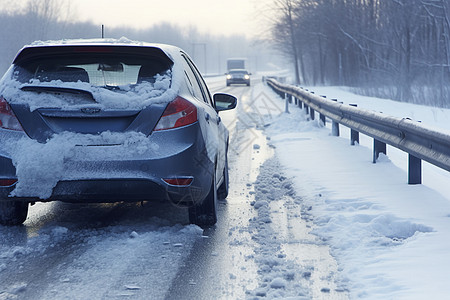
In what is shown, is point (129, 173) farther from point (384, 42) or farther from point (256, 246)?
point (384, 42)

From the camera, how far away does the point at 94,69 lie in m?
5.41

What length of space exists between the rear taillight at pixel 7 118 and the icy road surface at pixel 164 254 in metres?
0.96

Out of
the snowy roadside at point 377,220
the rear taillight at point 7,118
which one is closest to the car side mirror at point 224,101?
the snowy roadside at point 377,220

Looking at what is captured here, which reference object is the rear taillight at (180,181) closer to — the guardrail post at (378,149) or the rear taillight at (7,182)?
the rear taillight at (7,182)

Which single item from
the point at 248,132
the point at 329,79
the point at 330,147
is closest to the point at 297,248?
the point at 330,147

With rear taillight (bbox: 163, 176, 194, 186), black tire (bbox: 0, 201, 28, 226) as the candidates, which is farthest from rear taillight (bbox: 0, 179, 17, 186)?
rear taillight (bbox: 163, 176, 194, 186)

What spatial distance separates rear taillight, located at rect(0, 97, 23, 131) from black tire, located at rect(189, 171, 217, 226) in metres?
1.72

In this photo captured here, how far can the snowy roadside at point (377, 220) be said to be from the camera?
418 centimetres

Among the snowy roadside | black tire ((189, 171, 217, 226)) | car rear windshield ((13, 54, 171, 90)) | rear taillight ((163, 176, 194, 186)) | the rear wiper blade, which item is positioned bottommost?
the snowy roadside

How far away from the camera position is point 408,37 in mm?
37625

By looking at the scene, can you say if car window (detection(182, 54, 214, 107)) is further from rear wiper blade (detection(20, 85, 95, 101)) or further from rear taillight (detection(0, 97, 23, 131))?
rear taillight (detection(0, 97, 23, 131))

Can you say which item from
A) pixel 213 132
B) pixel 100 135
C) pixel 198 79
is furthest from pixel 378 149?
pixel 100 135

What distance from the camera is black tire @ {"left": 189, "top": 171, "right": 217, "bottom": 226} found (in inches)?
230

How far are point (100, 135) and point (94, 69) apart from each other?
0.66m
